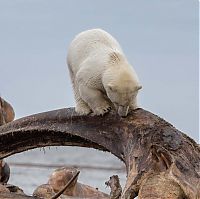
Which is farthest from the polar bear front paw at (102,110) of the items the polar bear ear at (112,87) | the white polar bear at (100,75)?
the polar bear ear at (112,87)

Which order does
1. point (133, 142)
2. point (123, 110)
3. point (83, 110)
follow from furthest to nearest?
point (83, 110), point (123, 110), point (133, 142)

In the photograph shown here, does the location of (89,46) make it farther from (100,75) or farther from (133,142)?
(133,142)

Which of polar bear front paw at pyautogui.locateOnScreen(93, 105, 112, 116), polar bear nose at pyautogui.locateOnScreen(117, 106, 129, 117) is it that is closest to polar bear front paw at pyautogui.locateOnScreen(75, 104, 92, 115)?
polar bear front paw at pyautogui.locateOnScreen(93, 105, 112, 116)

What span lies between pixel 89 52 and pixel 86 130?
0.42 m

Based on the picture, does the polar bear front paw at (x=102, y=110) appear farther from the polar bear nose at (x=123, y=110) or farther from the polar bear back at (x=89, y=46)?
the polar bear back at (x=89, y=46)

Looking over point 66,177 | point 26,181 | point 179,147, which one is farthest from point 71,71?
point 26,181

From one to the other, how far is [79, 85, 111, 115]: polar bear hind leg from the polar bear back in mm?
189

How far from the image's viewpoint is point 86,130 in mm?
4027

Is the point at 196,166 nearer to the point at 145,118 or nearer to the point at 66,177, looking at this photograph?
the point at 145,118

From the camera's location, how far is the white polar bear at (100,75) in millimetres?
3707

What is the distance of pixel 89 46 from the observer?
414 cm

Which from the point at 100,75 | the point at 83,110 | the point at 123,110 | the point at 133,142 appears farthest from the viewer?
the point at 83,110

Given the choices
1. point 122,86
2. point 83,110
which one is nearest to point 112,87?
point 122,86

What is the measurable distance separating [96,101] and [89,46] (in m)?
0.34
